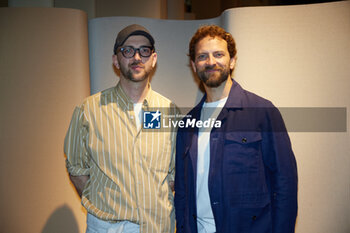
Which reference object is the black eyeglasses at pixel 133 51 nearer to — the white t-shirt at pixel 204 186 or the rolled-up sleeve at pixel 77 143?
the rolled-up sleeve at pixel 77 143

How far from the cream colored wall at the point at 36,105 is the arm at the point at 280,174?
188cm

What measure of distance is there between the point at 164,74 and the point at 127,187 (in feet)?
4.75

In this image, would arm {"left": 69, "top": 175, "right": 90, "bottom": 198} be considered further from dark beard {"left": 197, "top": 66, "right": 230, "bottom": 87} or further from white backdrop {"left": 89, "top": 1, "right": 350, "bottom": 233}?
white backdrop {"left": 89, "top": 1, "right": 350, "bottom": 233}

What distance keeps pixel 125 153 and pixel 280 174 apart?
985mm

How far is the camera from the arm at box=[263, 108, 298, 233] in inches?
56.9

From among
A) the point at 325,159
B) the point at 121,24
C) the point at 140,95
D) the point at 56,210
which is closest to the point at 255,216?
the point at 140,95

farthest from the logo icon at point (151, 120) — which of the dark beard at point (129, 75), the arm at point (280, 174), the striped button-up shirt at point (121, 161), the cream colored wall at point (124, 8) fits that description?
the cream colored wall at point (124, 8)

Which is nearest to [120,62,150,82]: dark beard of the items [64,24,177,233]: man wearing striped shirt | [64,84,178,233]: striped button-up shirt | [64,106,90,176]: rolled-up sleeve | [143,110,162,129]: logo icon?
Result: [64,24,177,233]: man wearing striped shirt

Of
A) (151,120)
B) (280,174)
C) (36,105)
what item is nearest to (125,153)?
(151,120)

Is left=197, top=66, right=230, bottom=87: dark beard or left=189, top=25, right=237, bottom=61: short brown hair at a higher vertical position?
left=189, top=25, right=237, bottom=61: short brown hair

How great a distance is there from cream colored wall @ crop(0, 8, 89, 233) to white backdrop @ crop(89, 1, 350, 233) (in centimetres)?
166

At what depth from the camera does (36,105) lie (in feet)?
8.13

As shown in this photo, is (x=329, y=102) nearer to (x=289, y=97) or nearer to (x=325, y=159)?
(x=289, y=97)

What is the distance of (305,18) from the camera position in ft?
7.68
